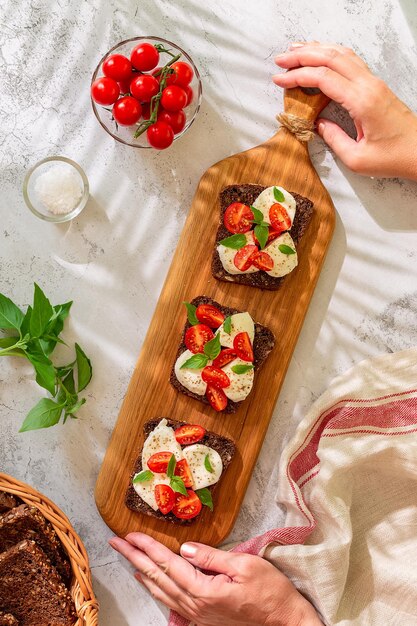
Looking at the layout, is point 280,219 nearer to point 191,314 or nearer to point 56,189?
point 191,314

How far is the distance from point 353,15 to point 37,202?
1416mm

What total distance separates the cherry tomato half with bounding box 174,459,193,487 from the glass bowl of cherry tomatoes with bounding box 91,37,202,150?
114 cm

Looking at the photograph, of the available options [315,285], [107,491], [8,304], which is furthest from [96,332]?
[315,285]

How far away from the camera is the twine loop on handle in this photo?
265 cm

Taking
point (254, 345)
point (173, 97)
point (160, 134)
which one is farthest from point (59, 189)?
point (254, 345)

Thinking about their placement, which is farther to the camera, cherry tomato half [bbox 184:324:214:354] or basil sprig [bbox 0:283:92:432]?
cherry tomato half [bbox 184:324:214:354]

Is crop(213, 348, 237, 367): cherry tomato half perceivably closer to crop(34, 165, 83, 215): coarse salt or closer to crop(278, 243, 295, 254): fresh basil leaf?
crop(278, 243, 295, 254): fresh basil leaf

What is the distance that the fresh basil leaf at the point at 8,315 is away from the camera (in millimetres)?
2457

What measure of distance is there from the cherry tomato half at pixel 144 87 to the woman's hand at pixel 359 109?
493mm

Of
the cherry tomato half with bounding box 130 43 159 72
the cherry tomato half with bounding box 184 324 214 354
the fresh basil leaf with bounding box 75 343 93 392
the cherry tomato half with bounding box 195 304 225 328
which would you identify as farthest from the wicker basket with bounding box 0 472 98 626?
the cherry tomato half with bounding box 130 43 159 72

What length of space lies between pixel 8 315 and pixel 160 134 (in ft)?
2.70

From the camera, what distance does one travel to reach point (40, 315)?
2438 mm

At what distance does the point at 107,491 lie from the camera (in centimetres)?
265

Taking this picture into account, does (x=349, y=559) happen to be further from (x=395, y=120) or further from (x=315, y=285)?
(x=395, y=120)
